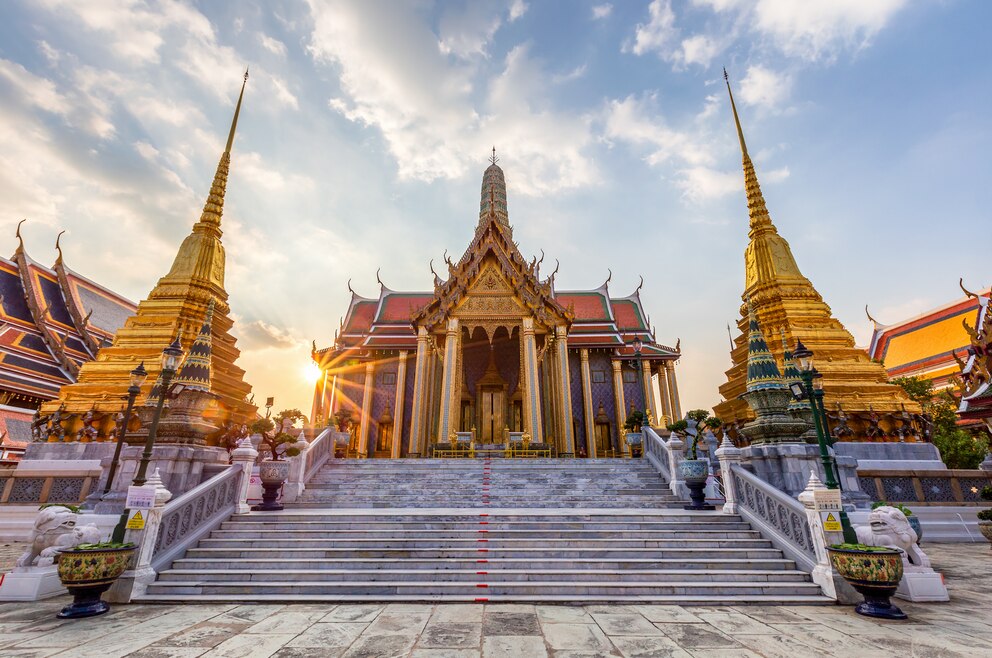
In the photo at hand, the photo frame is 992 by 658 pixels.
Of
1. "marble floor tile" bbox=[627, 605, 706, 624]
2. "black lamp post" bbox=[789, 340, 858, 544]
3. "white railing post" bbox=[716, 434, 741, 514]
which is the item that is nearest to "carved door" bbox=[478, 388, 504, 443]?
"white railing post" bbox=[716, 434, 741, 514]

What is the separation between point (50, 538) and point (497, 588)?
19.2ft

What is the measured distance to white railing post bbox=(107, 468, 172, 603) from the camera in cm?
536

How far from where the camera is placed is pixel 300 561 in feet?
20.3

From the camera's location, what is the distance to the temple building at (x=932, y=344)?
2264cm

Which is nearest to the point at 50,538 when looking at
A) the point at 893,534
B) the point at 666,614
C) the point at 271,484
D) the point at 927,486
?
the point at 271,484

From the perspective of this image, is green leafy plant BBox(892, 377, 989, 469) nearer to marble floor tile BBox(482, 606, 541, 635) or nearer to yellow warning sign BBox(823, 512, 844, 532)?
yellow warning sign BBox(823, 512, 844, 532)

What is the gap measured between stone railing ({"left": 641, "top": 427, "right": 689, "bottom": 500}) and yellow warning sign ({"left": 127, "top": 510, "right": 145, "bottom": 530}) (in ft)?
31.4

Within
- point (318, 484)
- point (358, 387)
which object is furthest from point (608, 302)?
point (318, 484)

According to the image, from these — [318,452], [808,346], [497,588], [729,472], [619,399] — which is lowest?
[497,588]

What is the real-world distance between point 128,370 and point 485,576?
1459 centimetres

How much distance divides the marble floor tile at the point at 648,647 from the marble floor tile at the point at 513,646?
688 mm

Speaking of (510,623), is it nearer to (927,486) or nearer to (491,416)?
A: (927,486)

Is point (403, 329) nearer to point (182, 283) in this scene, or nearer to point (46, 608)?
point (182, 283)

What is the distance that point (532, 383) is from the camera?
16203mm
